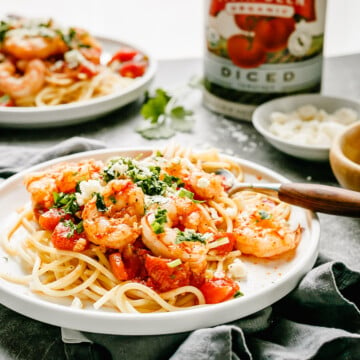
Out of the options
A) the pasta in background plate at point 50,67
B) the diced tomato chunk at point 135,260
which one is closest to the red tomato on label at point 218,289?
the diced tomato chunk at point 135,260

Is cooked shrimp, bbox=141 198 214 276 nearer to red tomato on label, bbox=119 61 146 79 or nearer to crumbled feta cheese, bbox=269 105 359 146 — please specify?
crumbled feta cheese, bbox=269 105 359 146

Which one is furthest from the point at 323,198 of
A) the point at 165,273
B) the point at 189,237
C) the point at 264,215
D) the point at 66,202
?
the point at 66,202

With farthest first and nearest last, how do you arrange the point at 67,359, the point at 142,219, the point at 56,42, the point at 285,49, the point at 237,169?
1. the point at 56,42
2. the point at 285,49
3. the point at 237,169
4. the point at 142,219
5. the point at 67,359

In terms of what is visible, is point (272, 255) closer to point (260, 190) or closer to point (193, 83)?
point (260, 190)

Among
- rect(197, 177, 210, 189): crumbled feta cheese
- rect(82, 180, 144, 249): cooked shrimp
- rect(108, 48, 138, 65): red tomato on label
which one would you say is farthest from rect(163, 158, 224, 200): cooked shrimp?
rect(108, 48, 138, 65): red tomato on label

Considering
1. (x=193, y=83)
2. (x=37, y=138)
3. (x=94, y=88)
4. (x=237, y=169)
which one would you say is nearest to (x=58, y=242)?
(x=237, y=169)

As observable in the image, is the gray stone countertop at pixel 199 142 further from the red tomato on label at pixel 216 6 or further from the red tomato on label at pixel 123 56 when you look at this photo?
the red tomato on label at pixel 216 6

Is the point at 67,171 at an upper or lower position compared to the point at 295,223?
upper
